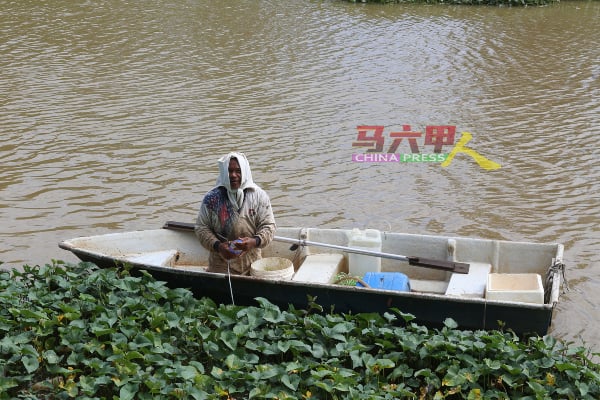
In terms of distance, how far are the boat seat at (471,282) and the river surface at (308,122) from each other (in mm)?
1000

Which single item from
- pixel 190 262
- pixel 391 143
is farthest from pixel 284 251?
pixel 391 143

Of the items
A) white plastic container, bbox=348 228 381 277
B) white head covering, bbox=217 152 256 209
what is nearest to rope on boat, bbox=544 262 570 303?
white plastic container, bbox=348 228 381 277

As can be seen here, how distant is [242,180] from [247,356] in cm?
181

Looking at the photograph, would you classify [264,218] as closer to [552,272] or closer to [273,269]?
[273,269]

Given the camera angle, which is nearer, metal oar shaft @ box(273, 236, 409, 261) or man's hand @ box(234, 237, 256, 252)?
man's hand @ box(234, 237, 256, 252)

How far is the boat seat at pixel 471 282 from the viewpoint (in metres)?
6.97

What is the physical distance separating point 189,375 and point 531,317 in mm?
2758

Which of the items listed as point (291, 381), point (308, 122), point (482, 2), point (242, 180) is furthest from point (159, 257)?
point (482, 2)

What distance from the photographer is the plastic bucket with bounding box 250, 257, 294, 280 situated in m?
7.01

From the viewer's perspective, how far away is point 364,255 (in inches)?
296

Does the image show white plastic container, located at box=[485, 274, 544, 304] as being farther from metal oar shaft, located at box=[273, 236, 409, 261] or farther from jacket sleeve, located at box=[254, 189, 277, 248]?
jacket sleeve, located at box=[254, 189, 277, 248]

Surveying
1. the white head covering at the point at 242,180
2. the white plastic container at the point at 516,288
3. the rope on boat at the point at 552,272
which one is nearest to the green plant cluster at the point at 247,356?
the white plastic container at the point at 516,288

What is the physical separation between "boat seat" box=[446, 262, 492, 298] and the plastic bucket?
1442 mm

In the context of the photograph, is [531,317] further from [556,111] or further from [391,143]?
[556,111]
